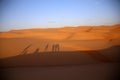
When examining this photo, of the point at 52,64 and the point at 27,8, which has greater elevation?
the point at 27,8

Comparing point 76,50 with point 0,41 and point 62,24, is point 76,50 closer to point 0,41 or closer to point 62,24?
point 62,24

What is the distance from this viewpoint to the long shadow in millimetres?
3258

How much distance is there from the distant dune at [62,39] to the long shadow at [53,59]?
0.06m

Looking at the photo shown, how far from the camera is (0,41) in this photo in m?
3.23

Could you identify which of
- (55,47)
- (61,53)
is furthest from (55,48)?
(61,53)

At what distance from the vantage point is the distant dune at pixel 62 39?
3.25 metres

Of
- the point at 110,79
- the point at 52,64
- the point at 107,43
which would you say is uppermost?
the point at 107,43

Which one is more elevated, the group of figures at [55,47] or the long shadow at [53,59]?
the group of figures at [55,47]

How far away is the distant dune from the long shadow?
6 cm

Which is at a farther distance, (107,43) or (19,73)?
(107,43)

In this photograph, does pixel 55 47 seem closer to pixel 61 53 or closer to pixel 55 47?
pixel 55 47

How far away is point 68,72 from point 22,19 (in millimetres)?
1006

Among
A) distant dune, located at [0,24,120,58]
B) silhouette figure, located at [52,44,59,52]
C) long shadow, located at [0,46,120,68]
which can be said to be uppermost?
distant dune, located at [0,24,120,58]

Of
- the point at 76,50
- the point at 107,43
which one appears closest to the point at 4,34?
the point at 76,50
